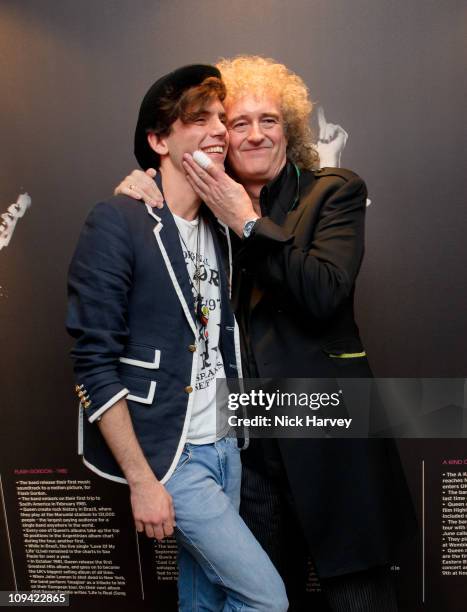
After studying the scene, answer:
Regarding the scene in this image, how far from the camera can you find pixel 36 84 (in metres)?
2.30

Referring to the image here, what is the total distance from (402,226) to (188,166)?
108 centimetres

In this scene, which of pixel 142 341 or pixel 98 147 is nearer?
pixel 142 341

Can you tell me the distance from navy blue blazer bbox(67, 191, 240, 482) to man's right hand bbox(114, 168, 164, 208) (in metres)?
0.03

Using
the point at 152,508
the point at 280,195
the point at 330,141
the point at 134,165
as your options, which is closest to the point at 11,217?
the point at 134,165

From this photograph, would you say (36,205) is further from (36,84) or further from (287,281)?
(287,281)

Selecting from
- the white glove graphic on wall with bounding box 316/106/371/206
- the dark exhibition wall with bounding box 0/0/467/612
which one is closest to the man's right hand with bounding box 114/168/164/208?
the dark exhibition wall with bounding box 0/0/467/612

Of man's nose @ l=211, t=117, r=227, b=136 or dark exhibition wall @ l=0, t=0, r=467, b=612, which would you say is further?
dark exhibition wall @ l=0, t=0, r=467, b=612

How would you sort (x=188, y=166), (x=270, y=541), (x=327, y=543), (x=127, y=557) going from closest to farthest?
1. (x=188, y=166)
2. (x=327, y=543)
3. (x=270, y=541)
4. (x=127, y=557)

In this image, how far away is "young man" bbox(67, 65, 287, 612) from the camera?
1.39 meters

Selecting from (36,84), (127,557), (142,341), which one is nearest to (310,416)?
(142,341)

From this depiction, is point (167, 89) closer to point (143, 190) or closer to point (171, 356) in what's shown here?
point (143, 190)

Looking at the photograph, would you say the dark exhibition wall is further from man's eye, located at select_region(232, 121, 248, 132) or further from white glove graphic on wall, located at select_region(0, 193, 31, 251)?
man's eye, located at select_region(232, 121, 248, 132)

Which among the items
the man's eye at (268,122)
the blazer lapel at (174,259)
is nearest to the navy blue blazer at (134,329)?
the blazer lapel at (174,259)

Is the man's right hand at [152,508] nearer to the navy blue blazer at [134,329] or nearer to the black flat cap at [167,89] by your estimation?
the navy blue blazer at [134,329]
